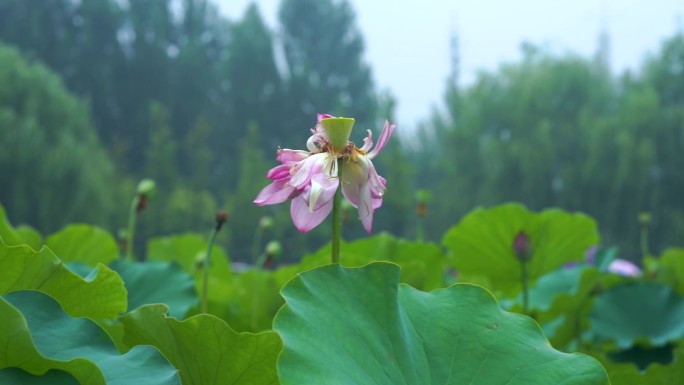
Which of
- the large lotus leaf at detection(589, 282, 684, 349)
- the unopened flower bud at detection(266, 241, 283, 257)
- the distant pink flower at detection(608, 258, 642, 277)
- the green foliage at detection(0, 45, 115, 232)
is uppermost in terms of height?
the unopened flower bud at detection(266, 241, 283, 257)

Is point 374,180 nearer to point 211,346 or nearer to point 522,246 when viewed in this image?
point 211,346

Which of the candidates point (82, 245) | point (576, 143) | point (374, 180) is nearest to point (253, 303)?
point (82, 245)

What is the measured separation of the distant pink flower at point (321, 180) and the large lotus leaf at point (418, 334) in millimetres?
32

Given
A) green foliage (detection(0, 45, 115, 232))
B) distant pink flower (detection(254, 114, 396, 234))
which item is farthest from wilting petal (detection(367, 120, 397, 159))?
green foliage (detection(0, 45, 115, 232))

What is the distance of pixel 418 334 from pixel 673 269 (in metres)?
0.82

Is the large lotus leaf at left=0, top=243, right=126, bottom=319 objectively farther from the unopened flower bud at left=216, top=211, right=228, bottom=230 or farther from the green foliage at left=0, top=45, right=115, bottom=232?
the green foliage at left=0, top=45, right=115, bottom=232

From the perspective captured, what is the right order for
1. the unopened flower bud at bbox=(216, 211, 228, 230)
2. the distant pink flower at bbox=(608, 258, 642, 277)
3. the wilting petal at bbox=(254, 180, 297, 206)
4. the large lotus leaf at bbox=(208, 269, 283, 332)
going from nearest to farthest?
the wilting petal at bbox=(254, 180, 297, 206) < the unopened flower bud at bbox=(216, 211, 228, 230) < the large lotus leaf at bbox=(208, 269, 283, 332) < the distant pink flower at bbox=(608, 258, 642, 277)

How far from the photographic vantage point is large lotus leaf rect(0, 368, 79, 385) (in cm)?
28

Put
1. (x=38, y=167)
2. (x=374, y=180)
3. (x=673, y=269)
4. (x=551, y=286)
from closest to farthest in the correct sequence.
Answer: (x=374, y=180) < (x=551, y=286) < (x=673, y=269) < (x=38, y=167)

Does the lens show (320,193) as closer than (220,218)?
Yes

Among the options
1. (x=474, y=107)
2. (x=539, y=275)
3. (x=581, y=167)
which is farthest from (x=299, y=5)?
(x=539, y=275)

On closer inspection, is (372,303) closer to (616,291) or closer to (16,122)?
(616,291)

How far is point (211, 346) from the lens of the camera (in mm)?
349

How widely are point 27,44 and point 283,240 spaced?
711 cm
